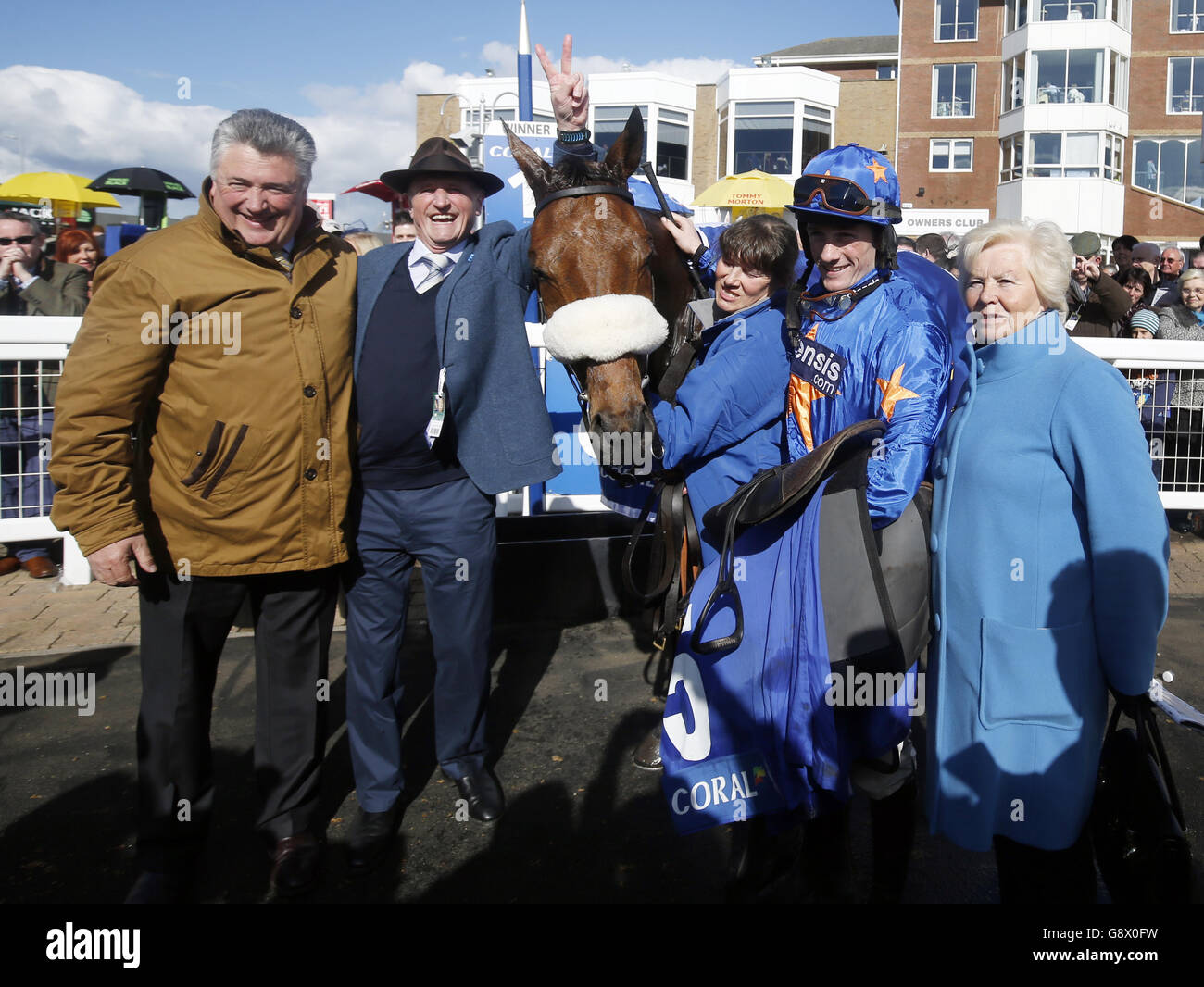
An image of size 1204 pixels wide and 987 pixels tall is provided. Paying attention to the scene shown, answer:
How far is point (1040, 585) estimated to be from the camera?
204 cm

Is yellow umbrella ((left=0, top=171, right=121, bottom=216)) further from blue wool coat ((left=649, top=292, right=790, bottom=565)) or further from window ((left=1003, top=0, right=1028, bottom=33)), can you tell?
window ((left=1003, top=0, right=1028, bottom=33))

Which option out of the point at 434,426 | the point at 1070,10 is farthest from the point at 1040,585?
the point at 1070,10

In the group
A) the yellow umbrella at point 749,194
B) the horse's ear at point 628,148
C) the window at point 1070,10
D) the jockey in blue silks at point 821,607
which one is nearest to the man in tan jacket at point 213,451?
the horse's ear at point 628,148

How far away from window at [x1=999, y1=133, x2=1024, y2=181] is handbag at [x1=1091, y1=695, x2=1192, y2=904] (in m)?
41.2

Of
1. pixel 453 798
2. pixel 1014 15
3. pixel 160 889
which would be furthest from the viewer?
pixel 1014 15

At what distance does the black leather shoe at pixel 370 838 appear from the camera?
2916mm

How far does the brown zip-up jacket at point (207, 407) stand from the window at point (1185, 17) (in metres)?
47.5

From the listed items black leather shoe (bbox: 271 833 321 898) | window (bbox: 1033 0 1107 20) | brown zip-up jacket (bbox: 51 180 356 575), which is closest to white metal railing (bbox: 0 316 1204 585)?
brown zip-up jacket (bbox: 51 180 356 575)

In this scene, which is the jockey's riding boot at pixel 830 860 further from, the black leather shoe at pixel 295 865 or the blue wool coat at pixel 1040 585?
the black leather shoe at pixel 295 865

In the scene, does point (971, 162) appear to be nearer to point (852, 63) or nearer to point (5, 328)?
point (852, 63)

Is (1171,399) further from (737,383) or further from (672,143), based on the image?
(672,143)

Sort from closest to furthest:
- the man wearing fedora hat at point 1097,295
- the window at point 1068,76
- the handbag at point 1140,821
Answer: the handbag at point 1140,821 < the man wearing fedora hat at point 1097,295 < the window at point 1068,76

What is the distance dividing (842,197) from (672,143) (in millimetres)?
34613

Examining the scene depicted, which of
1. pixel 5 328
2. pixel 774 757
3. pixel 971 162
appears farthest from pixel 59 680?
pixel 971 162
